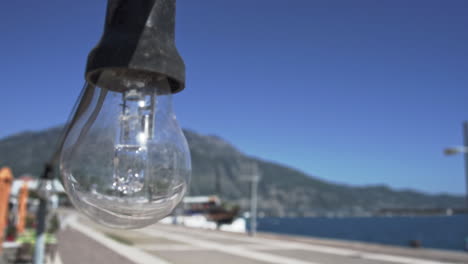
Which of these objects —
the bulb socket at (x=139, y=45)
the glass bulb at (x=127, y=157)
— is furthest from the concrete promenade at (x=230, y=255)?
the bulb socket at (x=139, y=45)

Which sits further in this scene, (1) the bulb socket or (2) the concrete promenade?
(2) the concrete promenade

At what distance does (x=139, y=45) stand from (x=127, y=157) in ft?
1.11

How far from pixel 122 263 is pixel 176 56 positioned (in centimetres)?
1387

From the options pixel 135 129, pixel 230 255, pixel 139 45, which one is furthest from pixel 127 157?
pixel 230 255

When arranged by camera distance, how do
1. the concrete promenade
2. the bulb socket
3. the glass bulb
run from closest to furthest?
the bulb socket, the glass bulb, the concrete promenade

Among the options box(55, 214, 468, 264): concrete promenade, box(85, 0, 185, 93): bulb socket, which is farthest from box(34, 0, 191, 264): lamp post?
box(55, 214, 468, 264): concrete promenade

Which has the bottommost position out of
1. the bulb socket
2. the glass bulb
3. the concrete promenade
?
the concrete promenade

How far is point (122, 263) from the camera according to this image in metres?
13.8

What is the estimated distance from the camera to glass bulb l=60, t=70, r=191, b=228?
4.09 ft

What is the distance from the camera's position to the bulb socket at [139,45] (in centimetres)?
114

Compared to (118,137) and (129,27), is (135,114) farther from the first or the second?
(129,27)

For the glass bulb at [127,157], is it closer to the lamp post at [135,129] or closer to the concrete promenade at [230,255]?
the lamp post at [135,129]

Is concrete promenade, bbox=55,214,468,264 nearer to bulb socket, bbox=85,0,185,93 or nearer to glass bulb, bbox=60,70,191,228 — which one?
glass bulb, bbox=60,70,191,228

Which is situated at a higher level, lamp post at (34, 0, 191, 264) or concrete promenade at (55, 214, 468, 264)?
lamp post at (34, 0, 191, 264)
